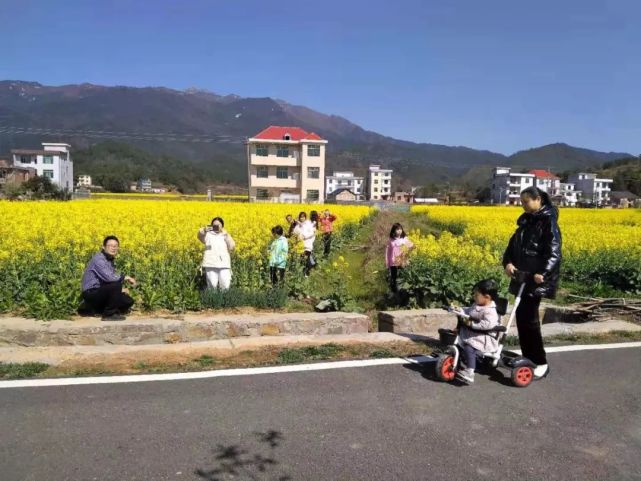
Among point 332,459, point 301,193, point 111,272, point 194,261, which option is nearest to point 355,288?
point 194,261

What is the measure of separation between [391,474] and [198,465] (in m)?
1.15

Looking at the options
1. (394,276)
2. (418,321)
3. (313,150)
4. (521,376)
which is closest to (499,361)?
(521,376)

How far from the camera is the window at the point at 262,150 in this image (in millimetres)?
66625

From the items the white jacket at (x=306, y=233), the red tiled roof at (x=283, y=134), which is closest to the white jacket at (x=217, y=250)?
the white jacket at (x=306, y=233)

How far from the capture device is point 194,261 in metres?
9.38

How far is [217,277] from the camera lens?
26.9 feet

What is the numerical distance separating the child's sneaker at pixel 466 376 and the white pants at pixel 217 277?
4452mm

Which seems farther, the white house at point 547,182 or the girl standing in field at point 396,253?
the white house at point 547,182

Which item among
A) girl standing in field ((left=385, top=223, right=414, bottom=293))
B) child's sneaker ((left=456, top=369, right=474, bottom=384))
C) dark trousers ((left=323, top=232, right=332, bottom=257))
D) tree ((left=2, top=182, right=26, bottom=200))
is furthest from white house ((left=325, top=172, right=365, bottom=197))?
child's sneaker ((left=456, top=369, right=474, bottom=384))

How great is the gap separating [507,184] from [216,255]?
10540cm

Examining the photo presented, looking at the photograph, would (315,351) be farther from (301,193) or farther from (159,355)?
Answer: (301,193)

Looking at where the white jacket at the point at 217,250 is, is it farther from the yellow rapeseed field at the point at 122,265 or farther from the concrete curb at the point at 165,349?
the concrete curb at the point at 165,349

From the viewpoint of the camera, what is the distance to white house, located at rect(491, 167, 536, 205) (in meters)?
102

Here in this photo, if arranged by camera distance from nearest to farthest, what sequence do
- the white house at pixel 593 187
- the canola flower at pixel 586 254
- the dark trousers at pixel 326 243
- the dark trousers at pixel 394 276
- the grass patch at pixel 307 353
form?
1. the grass patch at pixel 307 353
2. the canola flower at pixel 586 254
3. the dark trousers at pixel 394 276
4. the dark trousers at pixel 326 243
5. the white house at pixel 593 187
